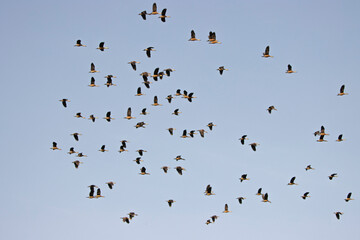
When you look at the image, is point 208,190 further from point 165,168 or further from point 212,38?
point 212,38

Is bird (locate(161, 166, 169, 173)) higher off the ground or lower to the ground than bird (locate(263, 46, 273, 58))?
lower

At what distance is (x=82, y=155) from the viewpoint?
82625mm

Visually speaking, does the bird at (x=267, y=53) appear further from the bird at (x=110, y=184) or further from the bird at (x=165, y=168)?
the bird at (x=110, y=184)

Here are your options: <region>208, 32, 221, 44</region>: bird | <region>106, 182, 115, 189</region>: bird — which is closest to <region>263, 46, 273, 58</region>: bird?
<region>208, 32, 221, 44</region>: bird

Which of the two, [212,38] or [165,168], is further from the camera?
[165,168]

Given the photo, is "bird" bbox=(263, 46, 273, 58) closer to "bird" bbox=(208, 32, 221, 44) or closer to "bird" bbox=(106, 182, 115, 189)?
"bird" bbox=(208, 32, 221, 44)

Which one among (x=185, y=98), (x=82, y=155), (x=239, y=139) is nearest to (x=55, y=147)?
(x=82, y=155)

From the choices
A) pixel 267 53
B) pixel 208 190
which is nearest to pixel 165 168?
pixel 208 190

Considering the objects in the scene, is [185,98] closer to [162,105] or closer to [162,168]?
[162,105]

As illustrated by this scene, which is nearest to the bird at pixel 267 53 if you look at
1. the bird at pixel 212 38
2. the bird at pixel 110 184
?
the bird at pixel 212 38

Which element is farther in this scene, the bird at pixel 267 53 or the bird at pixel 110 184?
the bird at pixel 110 184

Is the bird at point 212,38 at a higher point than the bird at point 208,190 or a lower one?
higher

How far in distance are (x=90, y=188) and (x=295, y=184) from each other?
22342mm

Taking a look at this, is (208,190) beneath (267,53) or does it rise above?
beneath
